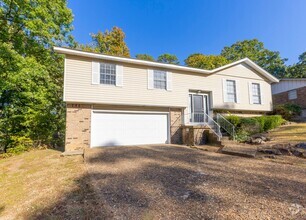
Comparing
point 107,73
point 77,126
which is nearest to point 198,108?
point 107,73

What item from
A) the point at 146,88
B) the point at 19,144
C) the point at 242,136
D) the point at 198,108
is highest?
the point at 146,88

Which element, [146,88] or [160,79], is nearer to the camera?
[146,88]

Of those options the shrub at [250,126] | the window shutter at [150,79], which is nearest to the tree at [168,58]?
the window shutter at [150,79]

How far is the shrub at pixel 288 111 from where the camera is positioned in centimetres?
1345

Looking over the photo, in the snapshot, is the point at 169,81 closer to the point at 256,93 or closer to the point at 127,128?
the point at 127,128

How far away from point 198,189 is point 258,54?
31293mm

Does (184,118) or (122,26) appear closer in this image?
(184,118)

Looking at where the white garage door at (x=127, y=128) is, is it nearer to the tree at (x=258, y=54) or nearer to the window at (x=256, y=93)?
the window at (x=256, y=93)

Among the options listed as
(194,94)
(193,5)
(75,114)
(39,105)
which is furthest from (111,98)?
(193,5)

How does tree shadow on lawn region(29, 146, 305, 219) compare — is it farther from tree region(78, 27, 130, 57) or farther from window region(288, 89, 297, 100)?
tree region(78, 27, 130, 57)

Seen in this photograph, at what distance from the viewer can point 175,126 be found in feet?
34.2

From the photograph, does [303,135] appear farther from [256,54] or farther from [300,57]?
[300,57]

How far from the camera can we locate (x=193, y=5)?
12.9 m

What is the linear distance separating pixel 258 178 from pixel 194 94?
7732 mm
